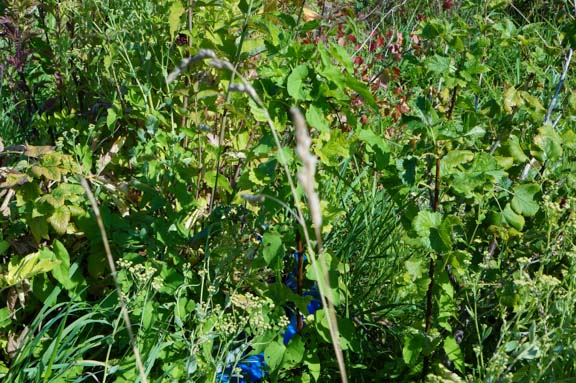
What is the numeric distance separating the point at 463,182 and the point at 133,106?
3.27 feet

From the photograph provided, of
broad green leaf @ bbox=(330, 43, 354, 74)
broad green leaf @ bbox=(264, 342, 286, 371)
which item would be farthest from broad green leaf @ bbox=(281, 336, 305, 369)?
broad green leaf @ bbox=(330, 43, 354, 74)

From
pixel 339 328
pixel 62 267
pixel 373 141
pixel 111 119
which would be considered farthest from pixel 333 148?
pixel 62 267

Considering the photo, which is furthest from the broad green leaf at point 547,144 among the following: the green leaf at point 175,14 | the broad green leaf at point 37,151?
the broad green leaf at point 37,151

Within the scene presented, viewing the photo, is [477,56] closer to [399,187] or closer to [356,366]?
[399,187]

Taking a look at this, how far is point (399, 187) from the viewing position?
1.88m

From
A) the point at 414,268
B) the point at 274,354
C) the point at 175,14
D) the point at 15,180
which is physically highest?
the point at 175,14

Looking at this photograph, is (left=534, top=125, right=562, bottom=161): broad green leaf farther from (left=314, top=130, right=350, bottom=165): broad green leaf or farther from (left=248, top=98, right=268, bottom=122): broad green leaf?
(left=248, top=98, right=268, bottom=122): broad green leaf

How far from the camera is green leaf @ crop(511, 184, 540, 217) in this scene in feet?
6.12

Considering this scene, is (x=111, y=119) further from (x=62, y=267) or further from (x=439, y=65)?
(x=439, y=65)

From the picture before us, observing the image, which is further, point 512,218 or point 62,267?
point 62,267

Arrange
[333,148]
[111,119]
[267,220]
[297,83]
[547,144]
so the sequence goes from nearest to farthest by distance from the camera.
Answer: [297,83]
[333,148]
[547,144]
[267,220]
[111,119]

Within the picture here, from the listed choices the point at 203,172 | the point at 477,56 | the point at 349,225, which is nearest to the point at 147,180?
the point at 203,172

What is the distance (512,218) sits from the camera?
1.88 meters

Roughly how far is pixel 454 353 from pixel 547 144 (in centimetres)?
57
